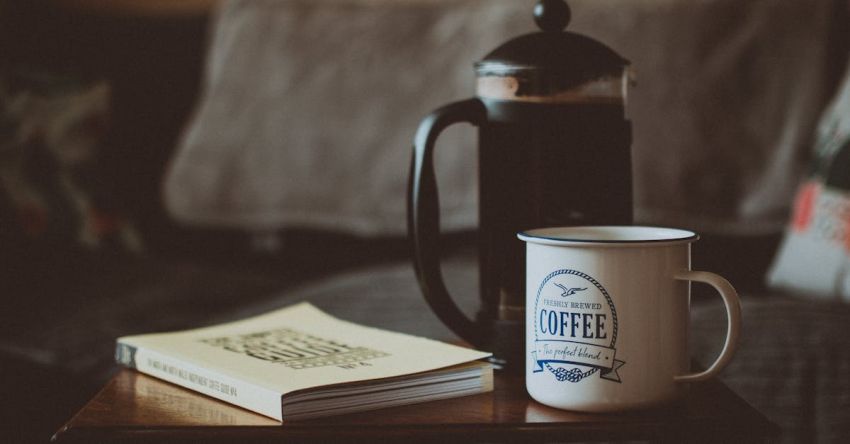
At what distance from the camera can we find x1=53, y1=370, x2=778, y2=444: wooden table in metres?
0.56

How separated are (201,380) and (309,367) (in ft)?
0.24

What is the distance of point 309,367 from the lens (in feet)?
2.08

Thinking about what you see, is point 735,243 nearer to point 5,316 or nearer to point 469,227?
point 469,227

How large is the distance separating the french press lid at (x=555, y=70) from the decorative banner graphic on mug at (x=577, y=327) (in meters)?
0.16

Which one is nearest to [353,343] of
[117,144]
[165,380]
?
[165,380]

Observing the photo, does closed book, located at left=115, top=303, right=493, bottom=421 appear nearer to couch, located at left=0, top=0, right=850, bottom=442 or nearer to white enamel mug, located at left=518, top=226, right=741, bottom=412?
white enamel mug, located at left=518, top=226, right=741, bottom=412

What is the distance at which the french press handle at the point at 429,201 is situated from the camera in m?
0.68

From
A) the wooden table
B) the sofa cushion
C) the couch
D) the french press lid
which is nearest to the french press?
the french press lid

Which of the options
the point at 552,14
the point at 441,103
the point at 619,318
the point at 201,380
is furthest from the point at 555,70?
the point at 441,103

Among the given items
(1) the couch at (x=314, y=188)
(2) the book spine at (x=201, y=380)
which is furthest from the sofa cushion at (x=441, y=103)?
(2) the book spine at (x=201, y=380)

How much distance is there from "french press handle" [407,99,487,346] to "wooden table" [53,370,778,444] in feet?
0.37

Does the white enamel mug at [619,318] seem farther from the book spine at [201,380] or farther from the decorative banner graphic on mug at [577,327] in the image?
the book spine at [201,380]

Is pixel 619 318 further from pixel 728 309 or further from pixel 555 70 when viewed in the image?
pixel 555 70

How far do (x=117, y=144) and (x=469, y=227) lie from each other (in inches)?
27.8
